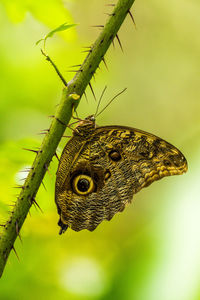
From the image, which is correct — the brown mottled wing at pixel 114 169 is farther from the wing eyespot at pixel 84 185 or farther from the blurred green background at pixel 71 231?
the blurred green background at pixel 71 231

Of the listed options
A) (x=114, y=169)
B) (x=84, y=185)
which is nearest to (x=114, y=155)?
(x=114, y=169)

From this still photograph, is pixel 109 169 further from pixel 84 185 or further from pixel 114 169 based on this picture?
pixel 84 185

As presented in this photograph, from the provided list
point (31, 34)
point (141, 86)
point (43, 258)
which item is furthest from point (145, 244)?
point (141, 86)

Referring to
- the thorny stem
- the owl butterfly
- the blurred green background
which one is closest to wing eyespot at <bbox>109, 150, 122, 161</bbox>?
the owl butterfly

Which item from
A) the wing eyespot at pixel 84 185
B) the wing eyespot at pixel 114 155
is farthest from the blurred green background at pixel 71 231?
the wing eyespot at pixel 114 155

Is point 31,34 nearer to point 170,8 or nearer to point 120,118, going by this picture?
point 120,118
